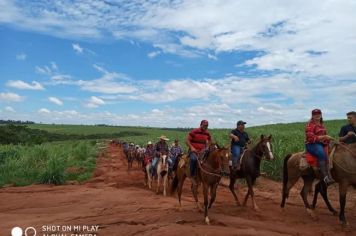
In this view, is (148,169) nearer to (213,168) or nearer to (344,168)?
(213,168)

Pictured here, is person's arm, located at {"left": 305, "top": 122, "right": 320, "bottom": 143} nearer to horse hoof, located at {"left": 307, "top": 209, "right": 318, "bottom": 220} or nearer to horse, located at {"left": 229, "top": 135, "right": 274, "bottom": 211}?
horse, located at {"left": 229, "top": 135, "right": 274, "bottom": 211}

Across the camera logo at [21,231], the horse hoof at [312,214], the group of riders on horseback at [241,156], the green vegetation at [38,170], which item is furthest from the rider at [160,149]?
the camera logo at [21,231]

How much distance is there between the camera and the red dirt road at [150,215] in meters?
9.66

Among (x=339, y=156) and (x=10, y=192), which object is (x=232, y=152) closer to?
(x=339, y=156)

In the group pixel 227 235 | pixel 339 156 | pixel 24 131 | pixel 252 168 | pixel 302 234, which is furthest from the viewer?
pixel 24 131

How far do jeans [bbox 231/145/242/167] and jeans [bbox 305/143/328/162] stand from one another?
8.14 feet

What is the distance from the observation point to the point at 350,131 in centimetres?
1166

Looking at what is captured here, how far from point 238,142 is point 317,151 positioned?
290cm

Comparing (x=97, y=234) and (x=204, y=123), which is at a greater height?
(x=204, y=123)

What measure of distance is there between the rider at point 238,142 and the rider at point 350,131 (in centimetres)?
302

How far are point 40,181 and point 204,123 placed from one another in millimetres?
11452

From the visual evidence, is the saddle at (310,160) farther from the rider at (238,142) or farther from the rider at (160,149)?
the rider at (160,149)

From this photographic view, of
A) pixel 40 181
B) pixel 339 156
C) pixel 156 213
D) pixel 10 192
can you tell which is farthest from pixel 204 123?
pixel 40 181

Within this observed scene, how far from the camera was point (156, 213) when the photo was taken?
11461 millimetres
